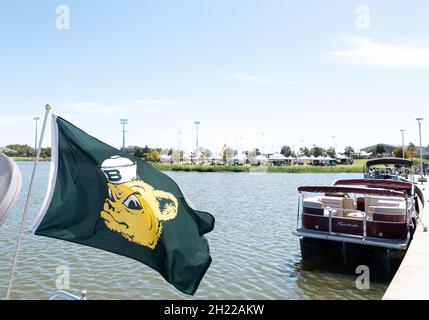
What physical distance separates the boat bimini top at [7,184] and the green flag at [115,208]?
0.71m

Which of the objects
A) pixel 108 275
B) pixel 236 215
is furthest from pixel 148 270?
pixel 236 215

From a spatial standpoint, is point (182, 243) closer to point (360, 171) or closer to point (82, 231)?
point (82, 231)

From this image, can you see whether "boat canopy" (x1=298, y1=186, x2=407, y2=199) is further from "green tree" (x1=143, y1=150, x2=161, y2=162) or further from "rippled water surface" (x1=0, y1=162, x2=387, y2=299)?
"green tree" (x1=143, y1=150, x2=161, y2=162)

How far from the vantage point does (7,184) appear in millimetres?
4887

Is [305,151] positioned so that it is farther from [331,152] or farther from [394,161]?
[394,161]

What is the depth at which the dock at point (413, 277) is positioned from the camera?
31.5ft

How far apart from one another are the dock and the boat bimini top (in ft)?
25.8

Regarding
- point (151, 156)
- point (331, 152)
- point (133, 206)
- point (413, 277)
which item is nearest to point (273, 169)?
point (151, 156)

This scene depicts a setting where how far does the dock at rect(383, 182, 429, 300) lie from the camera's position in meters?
9.59

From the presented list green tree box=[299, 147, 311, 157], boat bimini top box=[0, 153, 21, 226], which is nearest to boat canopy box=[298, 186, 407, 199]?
boat bimini top box=[0, 153, 21, 226]

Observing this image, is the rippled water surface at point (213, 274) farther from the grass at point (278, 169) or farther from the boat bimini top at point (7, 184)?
the grass at point (278, 169)

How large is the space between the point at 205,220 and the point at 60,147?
221cm

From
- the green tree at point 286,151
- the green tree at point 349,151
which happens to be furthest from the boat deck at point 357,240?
the green tree at point 349,151

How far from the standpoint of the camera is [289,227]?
22906 mm
